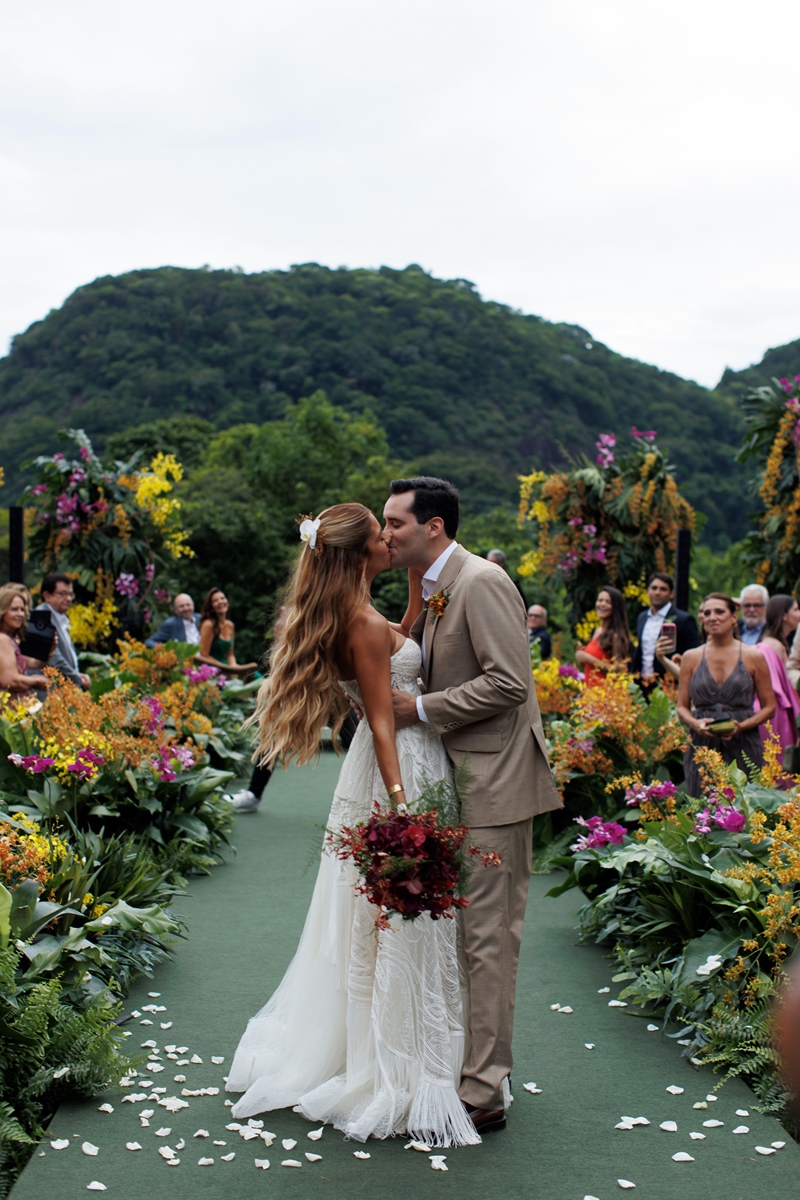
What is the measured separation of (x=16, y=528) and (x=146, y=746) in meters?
5.25

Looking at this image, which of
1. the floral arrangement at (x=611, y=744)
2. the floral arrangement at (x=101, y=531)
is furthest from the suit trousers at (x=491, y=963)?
the floral arrangement at (x=101, y=531)

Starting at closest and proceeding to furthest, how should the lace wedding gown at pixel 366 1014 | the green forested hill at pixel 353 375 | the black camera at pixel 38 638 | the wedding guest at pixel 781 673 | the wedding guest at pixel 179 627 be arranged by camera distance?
the lace wedding gown at pixel 366 1014 < the wedding guest at pixel 781 673 < the black camera at pixel 38 638 < the wedding guest at pixel 179 627 < the green forested hill at pixel 353 375

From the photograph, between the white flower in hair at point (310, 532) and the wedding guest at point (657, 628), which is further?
the wedding guest at point (657, 628)

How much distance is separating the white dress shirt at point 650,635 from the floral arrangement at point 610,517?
8.78 feet

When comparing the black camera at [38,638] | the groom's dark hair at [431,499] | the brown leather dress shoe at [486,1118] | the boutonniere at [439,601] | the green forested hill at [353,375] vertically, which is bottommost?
the brown leather dress shoe at [486,1118]

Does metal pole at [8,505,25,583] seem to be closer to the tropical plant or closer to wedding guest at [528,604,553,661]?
wedding guest at [528,604,553,661]

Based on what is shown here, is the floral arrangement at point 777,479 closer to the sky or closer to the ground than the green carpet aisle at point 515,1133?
closer to the sky

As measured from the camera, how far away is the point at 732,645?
657 centimetres

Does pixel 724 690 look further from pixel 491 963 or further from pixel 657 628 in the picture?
pixel 491 963

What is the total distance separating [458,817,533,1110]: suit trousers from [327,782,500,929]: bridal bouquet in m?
0.29

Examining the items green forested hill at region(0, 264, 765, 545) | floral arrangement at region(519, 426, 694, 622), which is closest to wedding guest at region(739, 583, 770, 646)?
floral arrangement at region(519, 426, 694, 622)

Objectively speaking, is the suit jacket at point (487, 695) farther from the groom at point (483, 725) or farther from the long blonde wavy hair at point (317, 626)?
the long blonde wavy hair at point (317, 626)

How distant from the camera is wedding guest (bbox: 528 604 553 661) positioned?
1149cm

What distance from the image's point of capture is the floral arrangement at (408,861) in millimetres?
3131
